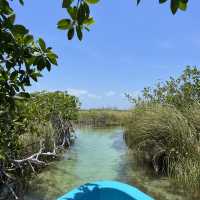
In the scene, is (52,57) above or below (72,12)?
below

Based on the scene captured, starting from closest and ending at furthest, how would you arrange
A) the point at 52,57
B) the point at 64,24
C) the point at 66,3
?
the point at 66,3 → the point at 64,24 → the point at 52,57

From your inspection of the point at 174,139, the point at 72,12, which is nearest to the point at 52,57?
the point at 72,12

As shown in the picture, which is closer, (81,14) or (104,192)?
(81,14)

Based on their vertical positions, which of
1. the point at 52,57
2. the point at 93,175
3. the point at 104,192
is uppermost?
the point at 52,57

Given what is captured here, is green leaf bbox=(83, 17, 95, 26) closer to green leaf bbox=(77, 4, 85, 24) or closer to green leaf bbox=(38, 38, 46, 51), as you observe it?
green leaf bbox=(77, 4, 85, 24)

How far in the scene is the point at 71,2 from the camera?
1.54 meters

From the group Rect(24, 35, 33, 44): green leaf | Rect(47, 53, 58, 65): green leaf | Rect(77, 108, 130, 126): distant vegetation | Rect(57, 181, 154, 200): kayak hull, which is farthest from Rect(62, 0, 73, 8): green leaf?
Rect(77, 108, 130, 126): distant vegetation

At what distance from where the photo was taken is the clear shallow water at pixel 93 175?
6.63 metres

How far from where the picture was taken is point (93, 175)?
27.6 ft

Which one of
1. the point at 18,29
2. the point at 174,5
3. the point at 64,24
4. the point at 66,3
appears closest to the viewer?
the point at 174,5

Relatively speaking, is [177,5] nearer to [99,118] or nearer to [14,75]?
[14,75]

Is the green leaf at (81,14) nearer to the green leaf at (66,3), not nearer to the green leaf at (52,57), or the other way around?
the green leaf at (66,3)

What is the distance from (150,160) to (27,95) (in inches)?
267

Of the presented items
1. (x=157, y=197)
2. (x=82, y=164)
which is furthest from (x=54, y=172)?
(x=157, y=197)
